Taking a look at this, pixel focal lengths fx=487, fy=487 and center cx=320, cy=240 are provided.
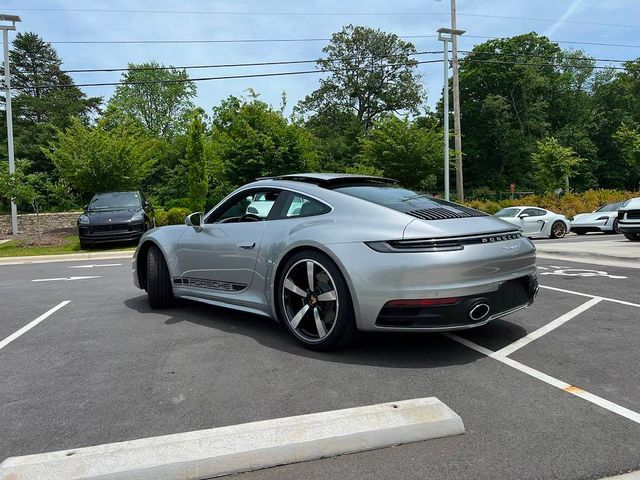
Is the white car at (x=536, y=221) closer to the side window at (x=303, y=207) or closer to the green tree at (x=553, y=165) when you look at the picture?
the green tree at (x=553, y=165)

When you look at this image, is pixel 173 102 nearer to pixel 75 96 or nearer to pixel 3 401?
pixel 75 96

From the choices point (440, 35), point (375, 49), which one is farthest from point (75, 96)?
point (440, 35)

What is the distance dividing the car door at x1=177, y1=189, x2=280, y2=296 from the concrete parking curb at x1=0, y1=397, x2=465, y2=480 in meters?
1.96

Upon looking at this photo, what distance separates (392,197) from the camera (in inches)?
165

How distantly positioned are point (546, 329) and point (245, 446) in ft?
10.6

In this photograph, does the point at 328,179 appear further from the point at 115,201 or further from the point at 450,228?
the point at 115,201

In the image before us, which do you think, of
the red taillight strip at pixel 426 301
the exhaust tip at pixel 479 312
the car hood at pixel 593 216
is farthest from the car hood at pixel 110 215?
the car hood at pixel 593 216

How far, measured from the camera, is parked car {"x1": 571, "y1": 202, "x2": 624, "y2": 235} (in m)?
18.4

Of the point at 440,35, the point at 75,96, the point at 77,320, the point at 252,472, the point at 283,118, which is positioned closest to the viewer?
the point at 252,472

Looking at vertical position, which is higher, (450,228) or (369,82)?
(369,82)

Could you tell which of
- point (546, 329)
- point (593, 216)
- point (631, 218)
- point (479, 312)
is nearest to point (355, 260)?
point (479, 312)

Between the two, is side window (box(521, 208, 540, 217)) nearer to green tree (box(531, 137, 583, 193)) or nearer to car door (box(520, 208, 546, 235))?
car door (box(520, 208, 546, 235))

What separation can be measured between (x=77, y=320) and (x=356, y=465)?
13.5ft

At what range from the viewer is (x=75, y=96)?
168 ft
